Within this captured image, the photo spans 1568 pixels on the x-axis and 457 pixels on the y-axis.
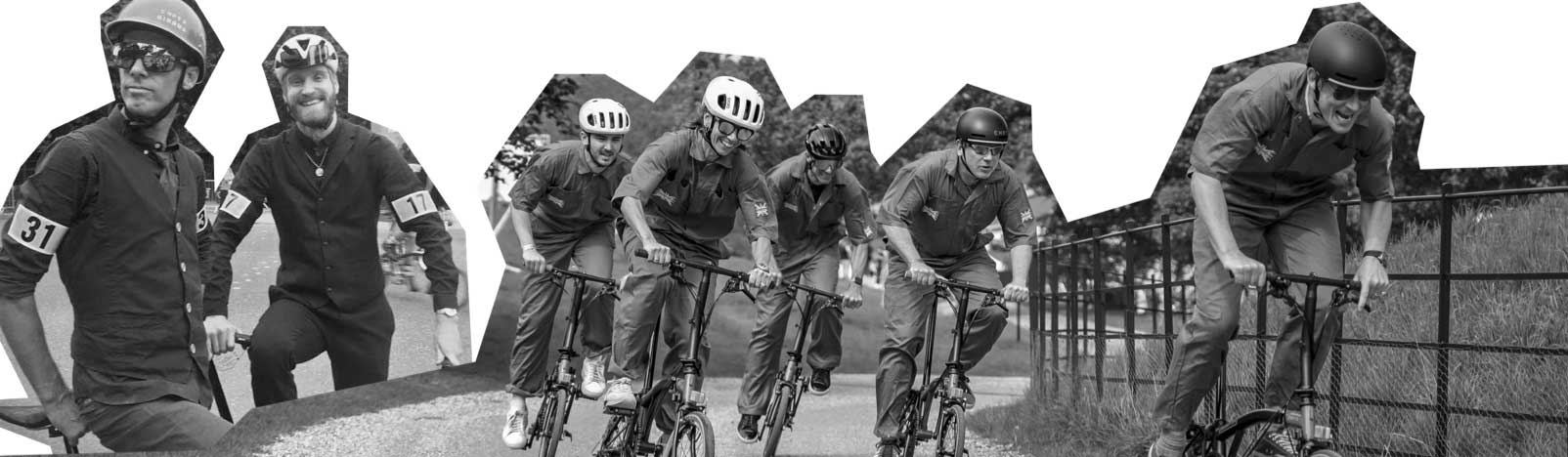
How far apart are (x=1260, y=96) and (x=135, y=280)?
727cm

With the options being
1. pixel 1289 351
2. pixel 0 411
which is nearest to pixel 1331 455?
pixel 1289 351

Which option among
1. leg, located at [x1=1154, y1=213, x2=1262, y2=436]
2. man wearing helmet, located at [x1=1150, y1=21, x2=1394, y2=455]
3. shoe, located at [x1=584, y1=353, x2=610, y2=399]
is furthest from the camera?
shoe, located at [x1=584, y1=353, x2=610, y2=399]

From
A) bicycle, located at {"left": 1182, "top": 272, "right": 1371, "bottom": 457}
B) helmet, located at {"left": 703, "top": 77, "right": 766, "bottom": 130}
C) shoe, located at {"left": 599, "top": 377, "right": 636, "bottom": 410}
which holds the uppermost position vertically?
helmet, located at {"left": 703, "top": 77, "right": 766, "bottom": 130}

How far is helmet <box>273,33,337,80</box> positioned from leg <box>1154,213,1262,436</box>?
290 inches

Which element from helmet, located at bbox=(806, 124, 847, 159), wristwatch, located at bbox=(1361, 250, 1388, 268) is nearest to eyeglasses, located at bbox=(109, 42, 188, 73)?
helmet, located at bbox=(806, 124, 847, 159)

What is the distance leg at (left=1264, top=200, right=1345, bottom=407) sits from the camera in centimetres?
593

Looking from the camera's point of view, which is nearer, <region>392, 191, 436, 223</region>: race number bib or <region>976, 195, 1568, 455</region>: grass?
<region>976, 195, 1568, 455</region>: grass

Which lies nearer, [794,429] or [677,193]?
[677,193]

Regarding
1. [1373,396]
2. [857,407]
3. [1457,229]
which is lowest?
[857,407]

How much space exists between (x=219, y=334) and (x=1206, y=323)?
7.05m

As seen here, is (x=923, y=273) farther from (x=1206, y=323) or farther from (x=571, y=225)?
(x=571, y=225)

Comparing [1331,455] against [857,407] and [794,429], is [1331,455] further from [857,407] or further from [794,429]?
[857,407]

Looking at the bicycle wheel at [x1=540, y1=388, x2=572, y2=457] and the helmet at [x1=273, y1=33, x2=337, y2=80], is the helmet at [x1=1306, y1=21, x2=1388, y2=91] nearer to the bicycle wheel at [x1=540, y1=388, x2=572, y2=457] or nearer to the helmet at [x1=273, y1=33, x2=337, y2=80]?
the bicycle wheel at [x1=540, y1=388, x2=572, y2=457]

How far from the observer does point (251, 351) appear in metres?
10.4
